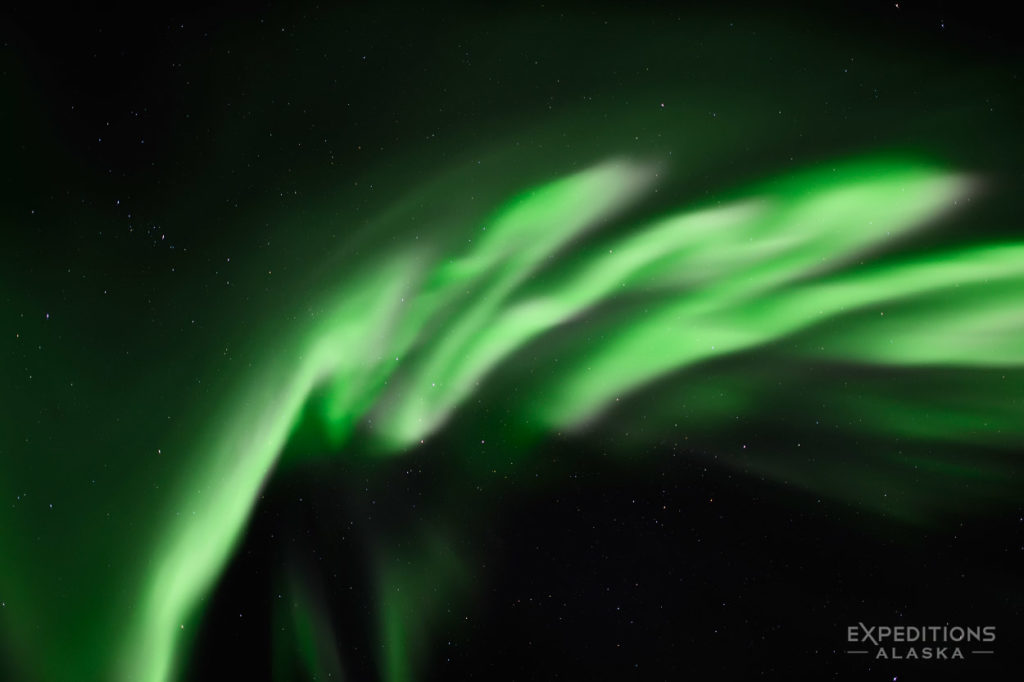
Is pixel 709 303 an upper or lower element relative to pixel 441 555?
upper

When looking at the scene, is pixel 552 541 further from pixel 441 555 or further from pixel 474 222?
pixel 474 222

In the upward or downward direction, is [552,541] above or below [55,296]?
below

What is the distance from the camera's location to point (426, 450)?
2.38 feet

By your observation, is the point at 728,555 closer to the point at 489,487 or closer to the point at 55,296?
the point at 489,487

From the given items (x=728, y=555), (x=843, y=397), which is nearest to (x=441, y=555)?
(x=728, y=555)

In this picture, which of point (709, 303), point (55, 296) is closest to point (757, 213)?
point (709, 303)

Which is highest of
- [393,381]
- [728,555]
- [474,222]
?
[474,222]

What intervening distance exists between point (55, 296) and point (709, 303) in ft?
1.71

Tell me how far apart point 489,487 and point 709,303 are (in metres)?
0.23

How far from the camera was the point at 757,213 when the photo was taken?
72 cm

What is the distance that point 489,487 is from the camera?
0.72m

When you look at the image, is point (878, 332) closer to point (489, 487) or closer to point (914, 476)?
point (914, 476)

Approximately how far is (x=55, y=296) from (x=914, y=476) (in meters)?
0.69

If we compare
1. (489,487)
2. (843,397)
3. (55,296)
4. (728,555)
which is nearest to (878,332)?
(843,397)
